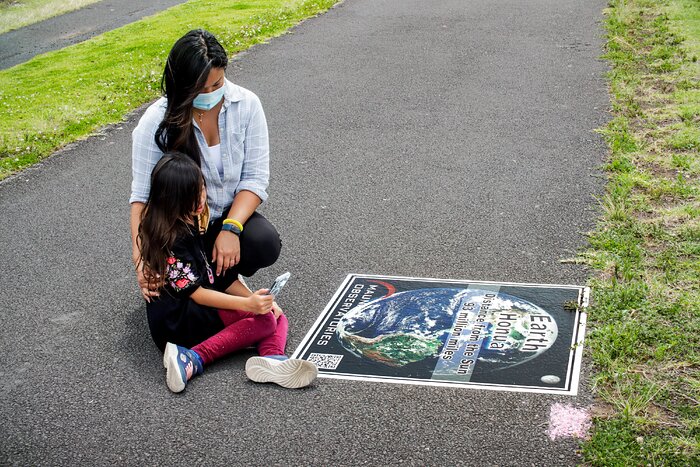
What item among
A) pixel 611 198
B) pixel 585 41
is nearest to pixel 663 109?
pixel 611 198

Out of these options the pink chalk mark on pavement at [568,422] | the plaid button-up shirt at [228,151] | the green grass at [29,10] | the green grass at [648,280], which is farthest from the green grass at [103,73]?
the pink chalk mark on pavement at [568,422]

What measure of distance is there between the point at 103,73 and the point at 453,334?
7604 millimetres

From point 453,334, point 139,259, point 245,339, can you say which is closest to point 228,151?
point 139,259

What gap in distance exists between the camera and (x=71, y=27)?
50.4 ft

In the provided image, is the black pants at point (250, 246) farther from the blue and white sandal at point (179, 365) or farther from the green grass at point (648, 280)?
the green grass at point (648, 280)

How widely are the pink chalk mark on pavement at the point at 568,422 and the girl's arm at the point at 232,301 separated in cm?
133

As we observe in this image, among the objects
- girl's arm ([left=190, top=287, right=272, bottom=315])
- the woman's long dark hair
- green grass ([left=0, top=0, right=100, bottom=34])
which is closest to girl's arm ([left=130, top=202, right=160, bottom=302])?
girl's arm ([left=190, top=287, right=272, bottom=315])

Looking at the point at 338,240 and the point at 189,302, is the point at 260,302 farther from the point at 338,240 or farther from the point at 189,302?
the point at 338,240

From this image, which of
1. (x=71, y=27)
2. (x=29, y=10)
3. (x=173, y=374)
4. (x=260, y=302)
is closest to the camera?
(x=173, y=374)

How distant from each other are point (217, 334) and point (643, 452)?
192 cm

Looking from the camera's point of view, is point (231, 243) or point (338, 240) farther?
point (338, 240)

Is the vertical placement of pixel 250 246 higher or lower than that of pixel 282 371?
higher

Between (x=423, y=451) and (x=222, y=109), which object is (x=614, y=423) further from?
(x=222, y=109)

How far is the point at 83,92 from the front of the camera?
947 centimetres
